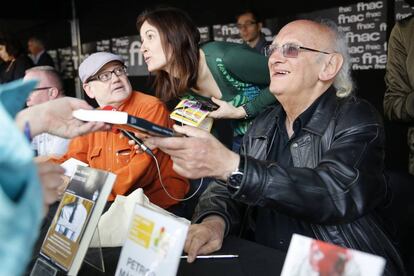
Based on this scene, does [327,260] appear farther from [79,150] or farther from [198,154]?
[79,150]

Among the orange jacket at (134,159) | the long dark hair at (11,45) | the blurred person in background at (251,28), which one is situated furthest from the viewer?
the long dark hair at (11,45)

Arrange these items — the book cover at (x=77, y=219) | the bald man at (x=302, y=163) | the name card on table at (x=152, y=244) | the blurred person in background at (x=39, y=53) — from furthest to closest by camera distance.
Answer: the blurred person in background at (x=39, y=53)
the bald man at (x=302, y=163)
the book cover at (x=77, y=219)
the name card on table at (x=152, y=244)

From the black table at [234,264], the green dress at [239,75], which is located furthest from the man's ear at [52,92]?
the black table at [234,264]

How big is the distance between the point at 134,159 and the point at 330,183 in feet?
3.62

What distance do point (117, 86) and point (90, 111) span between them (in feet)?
4.17

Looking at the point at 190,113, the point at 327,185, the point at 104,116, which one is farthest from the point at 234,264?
the point at 190,113

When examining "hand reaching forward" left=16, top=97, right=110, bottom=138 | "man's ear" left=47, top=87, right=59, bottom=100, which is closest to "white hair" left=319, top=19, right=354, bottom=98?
"hand reaching forward" left=16, top=97, right=110, bottom=138

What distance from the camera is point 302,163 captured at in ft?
4.86

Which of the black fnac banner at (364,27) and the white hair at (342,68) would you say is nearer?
the white hair at (342,68)

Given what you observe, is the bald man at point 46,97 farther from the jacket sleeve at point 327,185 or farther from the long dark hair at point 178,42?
the jacket sleeve at point 327,185

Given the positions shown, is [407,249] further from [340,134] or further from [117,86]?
[117,86]

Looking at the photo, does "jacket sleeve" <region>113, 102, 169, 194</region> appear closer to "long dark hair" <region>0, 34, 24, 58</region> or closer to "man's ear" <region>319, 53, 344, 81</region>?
"man's ear" <region>319, 53, 344, 81</region>

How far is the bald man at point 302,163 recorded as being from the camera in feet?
3.90

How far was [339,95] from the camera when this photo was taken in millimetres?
1608
